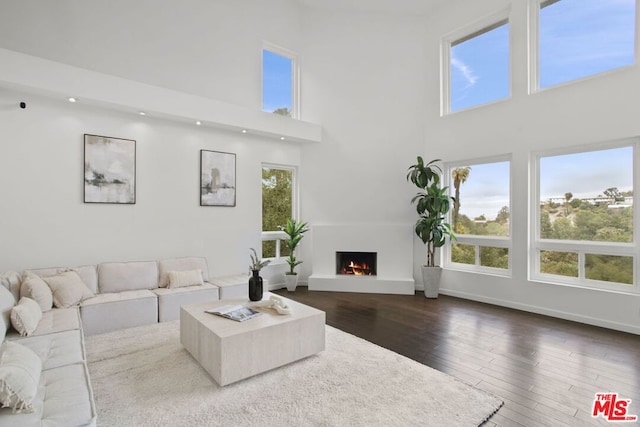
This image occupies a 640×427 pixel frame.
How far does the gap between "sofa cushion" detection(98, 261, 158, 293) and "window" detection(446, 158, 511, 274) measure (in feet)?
16.0

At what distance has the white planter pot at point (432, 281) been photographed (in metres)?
5.40

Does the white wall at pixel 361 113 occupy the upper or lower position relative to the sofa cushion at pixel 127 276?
upper

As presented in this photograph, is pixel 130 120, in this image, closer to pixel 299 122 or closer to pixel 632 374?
pixel 299 122

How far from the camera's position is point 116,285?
4199 mm

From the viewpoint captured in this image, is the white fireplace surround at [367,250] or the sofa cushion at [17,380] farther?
the white fireplace surround at [367,250]

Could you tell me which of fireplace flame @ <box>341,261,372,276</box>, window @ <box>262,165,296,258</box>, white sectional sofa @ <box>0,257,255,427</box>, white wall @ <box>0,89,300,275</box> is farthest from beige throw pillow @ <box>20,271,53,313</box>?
fireplace flame @ <box>341,261,372,276</box>

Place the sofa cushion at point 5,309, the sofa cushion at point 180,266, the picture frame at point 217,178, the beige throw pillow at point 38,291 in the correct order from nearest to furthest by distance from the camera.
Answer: the sofa cushion at point 5,309 → the beige throw pillow at point 38,291 → the sofa cushion at point 180,266 → the picture frame at point 217,178

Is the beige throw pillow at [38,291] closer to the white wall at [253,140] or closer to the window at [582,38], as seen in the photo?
the white wall at [253,140]

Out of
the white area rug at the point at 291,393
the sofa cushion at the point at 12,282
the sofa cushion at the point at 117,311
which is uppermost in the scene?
the sofa cushion at the point at 12,282

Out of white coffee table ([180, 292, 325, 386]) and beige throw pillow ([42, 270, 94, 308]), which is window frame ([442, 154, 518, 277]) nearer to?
white coffee table ([180, 292, 325, 386])

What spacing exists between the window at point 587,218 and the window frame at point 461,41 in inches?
57.6

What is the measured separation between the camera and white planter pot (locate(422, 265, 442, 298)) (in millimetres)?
5402

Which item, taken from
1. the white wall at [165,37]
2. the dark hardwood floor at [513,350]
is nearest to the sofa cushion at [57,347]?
the dark hardwood floor at [513,350]

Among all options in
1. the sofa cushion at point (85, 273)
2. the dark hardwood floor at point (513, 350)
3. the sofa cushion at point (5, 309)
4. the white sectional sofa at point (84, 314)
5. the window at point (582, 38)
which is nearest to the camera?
the white sectional sofa at point (84, 314)
